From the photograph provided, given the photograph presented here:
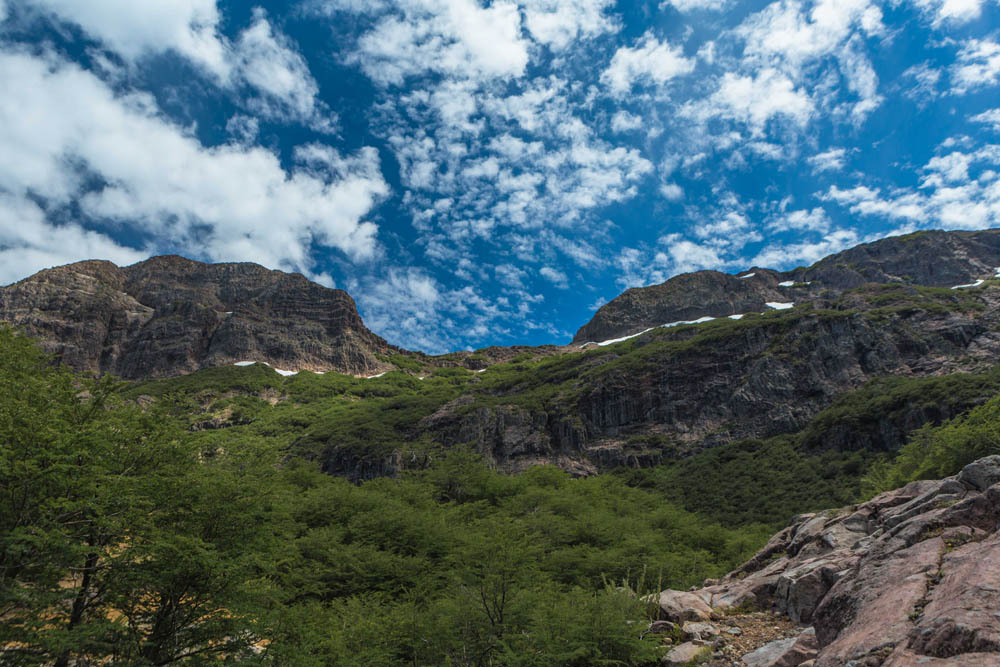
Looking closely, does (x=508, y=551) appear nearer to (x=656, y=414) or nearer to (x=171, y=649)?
(x=171, y=649)

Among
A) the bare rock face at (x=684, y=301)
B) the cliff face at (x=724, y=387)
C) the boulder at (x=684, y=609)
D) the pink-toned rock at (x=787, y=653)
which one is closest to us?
the pink-toned rock at (x=787, y=653)

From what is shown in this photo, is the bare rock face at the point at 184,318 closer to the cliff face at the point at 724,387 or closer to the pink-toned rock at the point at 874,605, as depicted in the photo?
the cliff face at the point at 724,387

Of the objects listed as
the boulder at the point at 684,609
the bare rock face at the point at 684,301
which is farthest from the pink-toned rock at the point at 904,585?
the bare rock face at the point at 684,301

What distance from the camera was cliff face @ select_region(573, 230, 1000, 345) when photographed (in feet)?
438

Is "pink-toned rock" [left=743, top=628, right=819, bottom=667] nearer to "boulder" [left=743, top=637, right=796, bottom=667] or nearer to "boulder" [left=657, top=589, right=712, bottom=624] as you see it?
"boulder" [left=743, top=637, right=796, bottom=667]

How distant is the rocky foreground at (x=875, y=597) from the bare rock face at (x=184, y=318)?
14661 centimetres

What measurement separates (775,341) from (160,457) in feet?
279

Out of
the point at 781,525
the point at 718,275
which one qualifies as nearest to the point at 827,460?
the point at 781,525

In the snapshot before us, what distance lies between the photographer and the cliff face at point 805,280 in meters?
133

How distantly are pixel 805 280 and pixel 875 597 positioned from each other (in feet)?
612

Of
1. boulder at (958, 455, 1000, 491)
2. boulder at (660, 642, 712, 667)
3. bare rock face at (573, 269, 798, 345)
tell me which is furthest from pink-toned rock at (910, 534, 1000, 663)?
bare rock face at (573, 269, 798, 345)

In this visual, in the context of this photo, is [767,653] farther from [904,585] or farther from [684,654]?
[904,585]

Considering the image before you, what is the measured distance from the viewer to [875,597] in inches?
234

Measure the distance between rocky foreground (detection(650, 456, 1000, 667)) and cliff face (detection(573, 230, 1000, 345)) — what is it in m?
153
